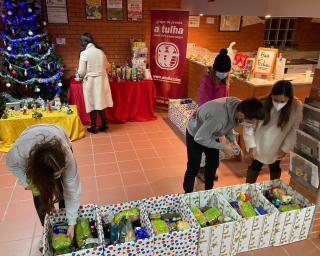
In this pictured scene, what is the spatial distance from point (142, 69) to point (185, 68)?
2.78ft

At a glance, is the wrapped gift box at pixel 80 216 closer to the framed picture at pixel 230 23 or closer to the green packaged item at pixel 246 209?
the green packaged item at pixel 246 209

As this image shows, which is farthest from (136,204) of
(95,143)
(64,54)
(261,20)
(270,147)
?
(261,20)

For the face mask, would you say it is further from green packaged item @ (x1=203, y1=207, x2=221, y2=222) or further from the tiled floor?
green packaged item @ (x1=203, y1=207, x2=221, y2=222)

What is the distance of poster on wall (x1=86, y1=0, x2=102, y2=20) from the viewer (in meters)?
5.34

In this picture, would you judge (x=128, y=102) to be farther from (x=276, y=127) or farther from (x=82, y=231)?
(x=82, y=231)

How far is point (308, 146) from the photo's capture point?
236 cm

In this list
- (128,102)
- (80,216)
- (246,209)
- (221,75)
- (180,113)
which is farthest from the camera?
(128,102)

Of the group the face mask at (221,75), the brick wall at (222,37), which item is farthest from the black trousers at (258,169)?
the brick wall at (222,37)

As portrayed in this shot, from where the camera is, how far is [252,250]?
2402 mm

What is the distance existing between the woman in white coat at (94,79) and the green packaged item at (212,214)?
2.72 metres

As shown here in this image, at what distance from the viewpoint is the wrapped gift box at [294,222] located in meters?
2.33

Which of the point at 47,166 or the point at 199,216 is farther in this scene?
the point at 199,216

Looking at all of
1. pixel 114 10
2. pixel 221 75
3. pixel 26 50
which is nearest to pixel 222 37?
pixel 114 10

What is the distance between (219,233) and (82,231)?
98 centimetres
